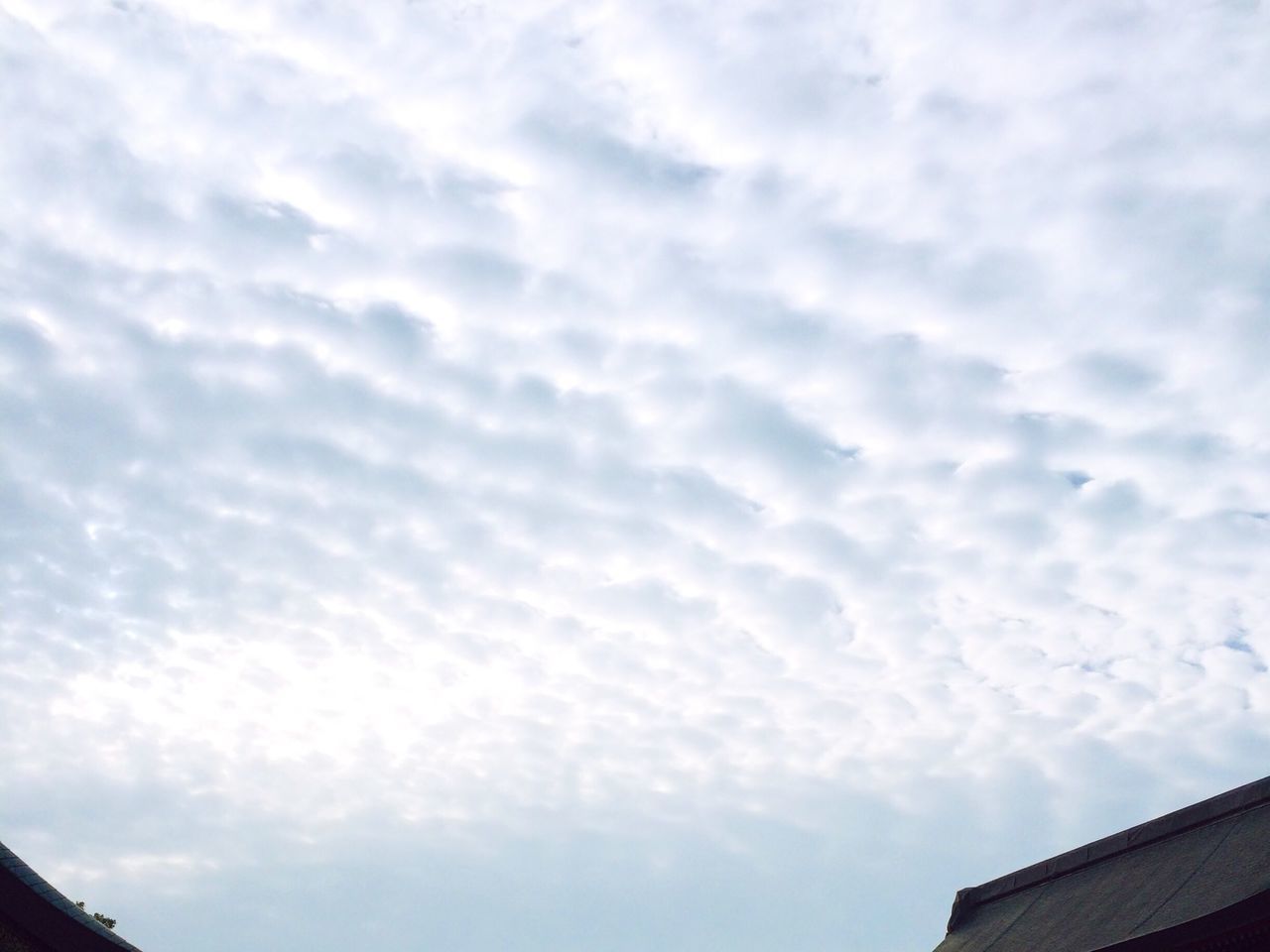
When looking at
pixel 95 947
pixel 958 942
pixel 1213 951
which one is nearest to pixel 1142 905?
pixel 1213 951

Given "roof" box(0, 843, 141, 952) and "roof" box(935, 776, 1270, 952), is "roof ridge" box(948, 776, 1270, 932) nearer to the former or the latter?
"roof" box(935, 776, 1270, 952)

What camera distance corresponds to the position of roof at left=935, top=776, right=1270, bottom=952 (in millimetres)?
20703

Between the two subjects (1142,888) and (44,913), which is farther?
(1142,888)

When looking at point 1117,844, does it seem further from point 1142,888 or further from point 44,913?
point 44,913

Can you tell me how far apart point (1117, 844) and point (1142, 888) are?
122 inches

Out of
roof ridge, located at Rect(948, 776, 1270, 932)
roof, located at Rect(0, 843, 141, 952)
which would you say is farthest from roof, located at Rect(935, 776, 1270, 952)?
roof, located at Rect(0, 843, 141, 952)

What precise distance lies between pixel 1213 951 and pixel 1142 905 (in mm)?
5515

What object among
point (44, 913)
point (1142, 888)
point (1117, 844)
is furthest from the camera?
point (1117, 844)

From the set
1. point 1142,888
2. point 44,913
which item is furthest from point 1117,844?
point 44,913

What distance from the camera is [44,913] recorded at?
1716 cm

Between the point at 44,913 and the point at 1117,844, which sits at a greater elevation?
the point at 1117,844

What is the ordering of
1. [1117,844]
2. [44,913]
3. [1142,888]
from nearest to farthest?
[44,913] < [1142,888] < [1117,844]

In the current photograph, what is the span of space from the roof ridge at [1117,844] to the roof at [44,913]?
22587mm

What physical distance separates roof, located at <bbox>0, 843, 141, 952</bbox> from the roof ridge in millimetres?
22587
